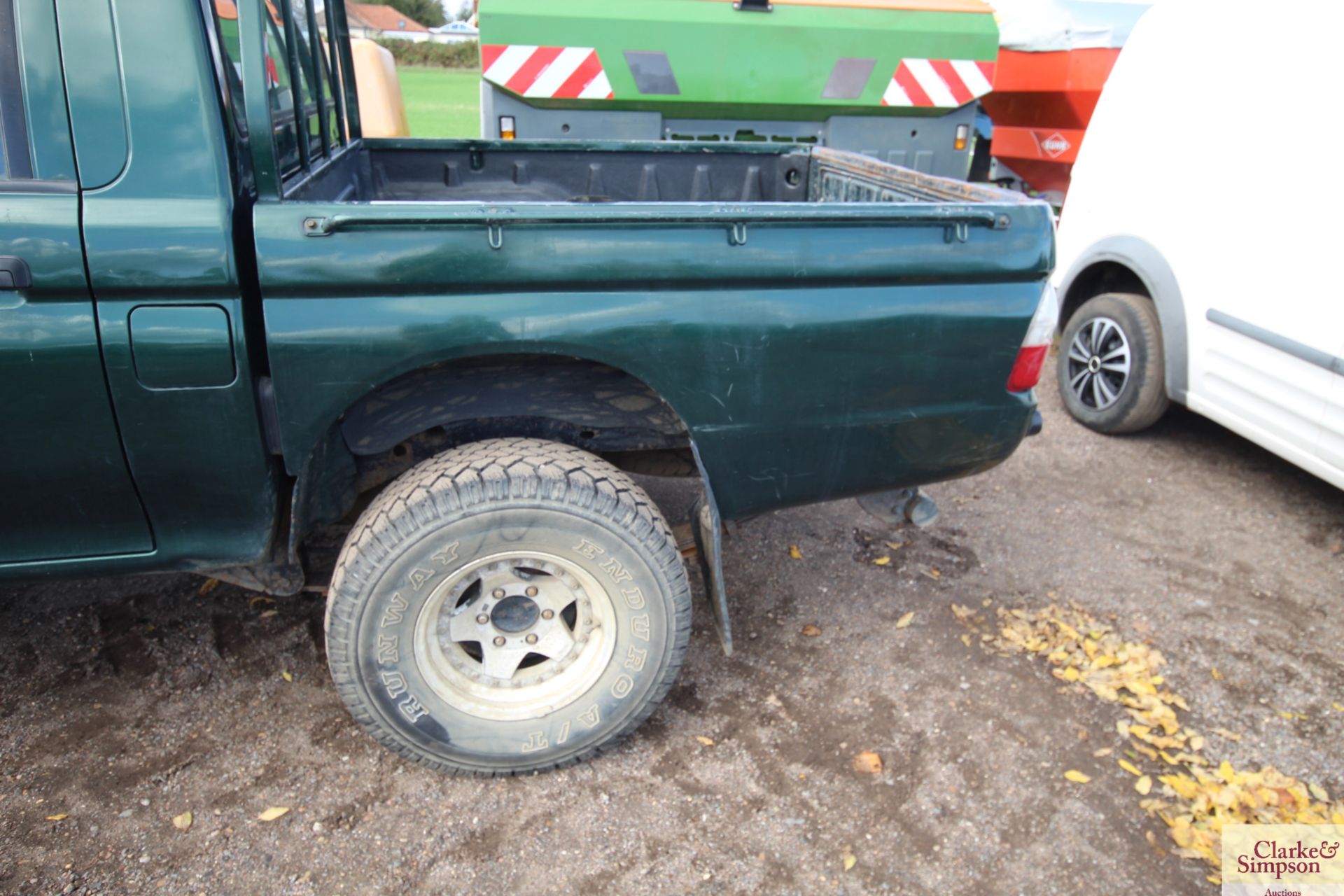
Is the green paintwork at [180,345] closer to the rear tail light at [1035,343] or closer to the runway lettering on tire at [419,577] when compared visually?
the runway lettering on tire at [419,577]

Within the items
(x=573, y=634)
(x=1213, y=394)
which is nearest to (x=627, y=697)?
(x=573, y=634)

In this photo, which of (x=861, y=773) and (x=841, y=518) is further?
(x=841, y=518)

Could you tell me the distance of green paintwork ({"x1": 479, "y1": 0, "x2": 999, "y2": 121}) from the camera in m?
5.45

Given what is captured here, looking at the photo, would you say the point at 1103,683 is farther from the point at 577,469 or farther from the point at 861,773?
the point at 577,469

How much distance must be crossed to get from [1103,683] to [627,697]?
164cm

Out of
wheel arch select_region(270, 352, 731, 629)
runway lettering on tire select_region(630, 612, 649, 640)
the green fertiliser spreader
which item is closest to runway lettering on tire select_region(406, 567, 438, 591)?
wheel arch select_region(270, 352, 731, 629)

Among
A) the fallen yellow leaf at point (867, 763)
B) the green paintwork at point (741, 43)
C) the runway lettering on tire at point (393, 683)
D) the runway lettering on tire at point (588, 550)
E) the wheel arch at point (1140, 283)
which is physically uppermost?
the green paintwork at point (741, 43)

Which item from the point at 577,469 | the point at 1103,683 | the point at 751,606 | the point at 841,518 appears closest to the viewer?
the point at 577,469

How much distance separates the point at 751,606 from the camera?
3342 millimetres

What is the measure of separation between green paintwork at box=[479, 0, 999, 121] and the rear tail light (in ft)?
12.6

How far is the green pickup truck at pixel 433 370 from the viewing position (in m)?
1.91

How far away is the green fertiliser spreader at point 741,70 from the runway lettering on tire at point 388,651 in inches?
166

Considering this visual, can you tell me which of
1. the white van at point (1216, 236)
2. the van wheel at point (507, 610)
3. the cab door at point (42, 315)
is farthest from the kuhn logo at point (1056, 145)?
the cab door at point (42, 315)

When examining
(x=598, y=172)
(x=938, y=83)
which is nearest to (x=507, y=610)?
(x=598, y=172)
